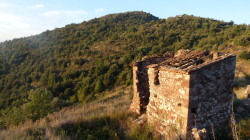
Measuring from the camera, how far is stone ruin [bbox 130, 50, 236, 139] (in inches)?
170

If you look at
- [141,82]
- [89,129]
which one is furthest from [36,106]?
[141,82]

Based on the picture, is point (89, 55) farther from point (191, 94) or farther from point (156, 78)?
point (191, 94)

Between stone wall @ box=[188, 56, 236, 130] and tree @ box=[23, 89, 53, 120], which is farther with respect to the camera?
tree @ box=[23, 89, 53, 120]

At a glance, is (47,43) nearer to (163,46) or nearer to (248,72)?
(163,46)

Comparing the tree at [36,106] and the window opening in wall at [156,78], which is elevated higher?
the window opening in wall at [156,78]

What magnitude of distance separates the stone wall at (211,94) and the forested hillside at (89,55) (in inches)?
538

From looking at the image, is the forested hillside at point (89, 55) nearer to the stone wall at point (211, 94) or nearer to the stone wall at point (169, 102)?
the stone wall at point (169, 102)

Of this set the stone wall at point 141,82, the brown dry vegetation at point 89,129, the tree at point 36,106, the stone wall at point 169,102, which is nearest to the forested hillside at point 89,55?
the tree at point 36,106

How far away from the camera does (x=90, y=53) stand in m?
30.4

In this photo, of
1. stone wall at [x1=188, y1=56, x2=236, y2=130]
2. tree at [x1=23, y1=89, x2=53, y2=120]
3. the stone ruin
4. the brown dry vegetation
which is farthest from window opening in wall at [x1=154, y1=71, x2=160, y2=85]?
tree at [x1=23, y1=89, x2=53, y2=120]

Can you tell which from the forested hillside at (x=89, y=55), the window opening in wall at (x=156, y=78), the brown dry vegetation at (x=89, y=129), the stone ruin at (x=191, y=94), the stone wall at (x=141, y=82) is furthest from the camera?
the forested hillside at (x=89, y=55)

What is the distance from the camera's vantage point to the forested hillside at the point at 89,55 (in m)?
21.5

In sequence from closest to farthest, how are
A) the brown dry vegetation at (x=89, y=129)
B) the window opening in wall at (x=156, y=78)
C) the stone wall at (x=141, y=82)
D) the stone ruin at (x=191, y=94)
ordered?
the stone ruin at (x=191, y=94), the brown dry vegetation at (x=89, y=129), the window opening in wall at (x=156, y=78), the stone wall at (x=141, y=82)

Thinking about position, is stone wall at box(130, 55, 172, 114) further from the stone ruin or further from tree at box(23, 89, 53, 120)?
tree at box(23, 89, 53, 120)
